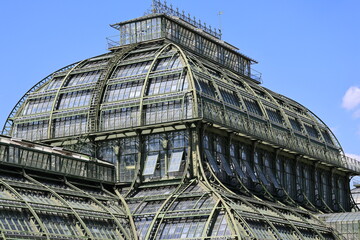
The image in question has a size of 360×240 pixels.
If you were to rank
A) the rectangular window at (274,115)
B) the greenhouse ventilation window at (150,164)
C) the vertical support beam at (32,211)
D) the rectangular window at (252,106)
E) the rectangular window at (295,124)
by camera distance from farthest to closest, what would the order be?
the rectangular window at (295,124)
the rectangular window at (274,115)
the rectangular window at (252,106)
the greenhouse ventilation window at (150,164)
the vertical support beam at (32,211)

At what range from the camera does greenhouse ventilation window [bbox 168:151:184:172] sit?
3479 inches

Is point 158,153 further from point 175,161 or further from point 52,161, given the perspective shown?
point 52,161

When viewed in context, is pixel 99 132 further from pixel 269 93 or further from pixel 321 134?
pixel 321 134

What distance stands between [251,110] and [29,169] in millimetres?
33394

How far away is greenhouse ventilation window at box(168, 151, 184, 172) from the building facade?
0.43 feet

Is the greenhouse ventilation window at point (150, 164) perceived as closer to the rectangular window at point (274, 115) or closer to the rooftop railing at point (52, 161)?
the rooftop railing at point (52, 161)

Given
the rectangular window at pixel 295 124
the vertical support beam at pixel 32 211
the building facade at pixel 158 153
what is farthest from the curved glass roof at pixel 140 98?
the vertical support beam at pixel 32 211

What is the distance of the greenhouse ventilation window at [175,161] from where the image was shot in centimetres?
8838

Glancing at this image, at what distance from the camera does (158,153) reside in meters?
90.8

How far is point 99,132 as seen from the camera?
9325cm

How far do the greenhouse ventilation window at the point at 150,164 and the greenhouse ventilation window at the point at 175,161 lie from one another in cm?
209

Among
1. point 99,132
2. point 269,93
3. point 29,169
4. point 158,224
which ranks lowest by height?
point 158,224

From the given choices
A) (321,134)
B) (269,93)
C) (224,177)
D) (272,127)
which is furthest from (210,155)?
(321,134)

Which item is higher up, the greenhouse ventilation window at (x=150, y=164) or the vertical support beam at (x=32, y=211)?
the greenhouse ventilation window at (x=150, y=164)
